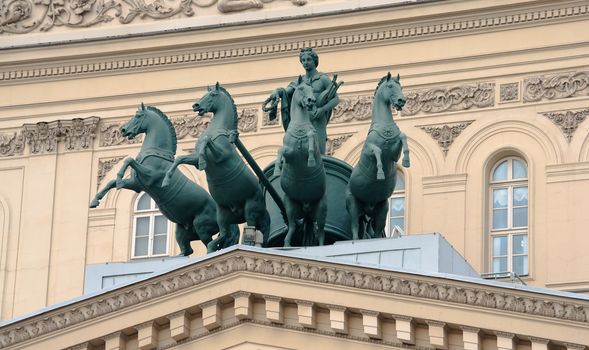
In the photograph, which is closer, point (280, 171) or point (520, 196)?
point (280, 171)

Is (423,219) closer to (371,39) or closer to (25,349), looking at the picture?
(371,39)

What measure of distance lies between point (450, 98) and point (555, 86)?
1.65m

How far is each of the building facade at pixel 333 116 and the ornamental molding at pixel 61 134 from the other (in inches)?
0.9

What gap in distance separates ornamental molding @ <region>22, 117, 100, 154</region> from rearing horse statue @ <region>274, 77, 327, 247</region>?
26.3 feet

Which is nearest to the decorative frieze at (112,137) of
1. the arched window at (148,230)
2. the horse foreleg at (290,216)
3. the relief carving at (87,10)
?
the arched window at (148,230)

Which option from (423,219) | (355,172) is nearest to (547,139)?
(423,219)

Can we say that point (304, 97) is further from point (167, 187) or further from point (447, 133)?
point (447, 133)

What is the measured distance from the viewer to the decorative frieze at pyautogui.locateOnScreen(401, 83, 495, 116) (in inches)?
1597

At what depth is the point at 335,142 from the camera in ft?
135

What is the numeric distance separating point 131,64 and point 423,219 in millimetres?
5774

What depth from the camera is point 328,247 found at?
3312 centimetres

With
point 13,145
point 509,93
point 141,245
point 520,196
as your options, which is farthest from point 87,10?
point 520,196

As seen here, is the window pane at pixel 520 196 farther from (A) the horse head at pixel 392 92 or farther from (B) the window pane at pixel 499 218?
(A) the horse head at pixel 392 92

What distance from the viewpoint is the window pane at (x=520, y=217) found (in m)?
39.7
